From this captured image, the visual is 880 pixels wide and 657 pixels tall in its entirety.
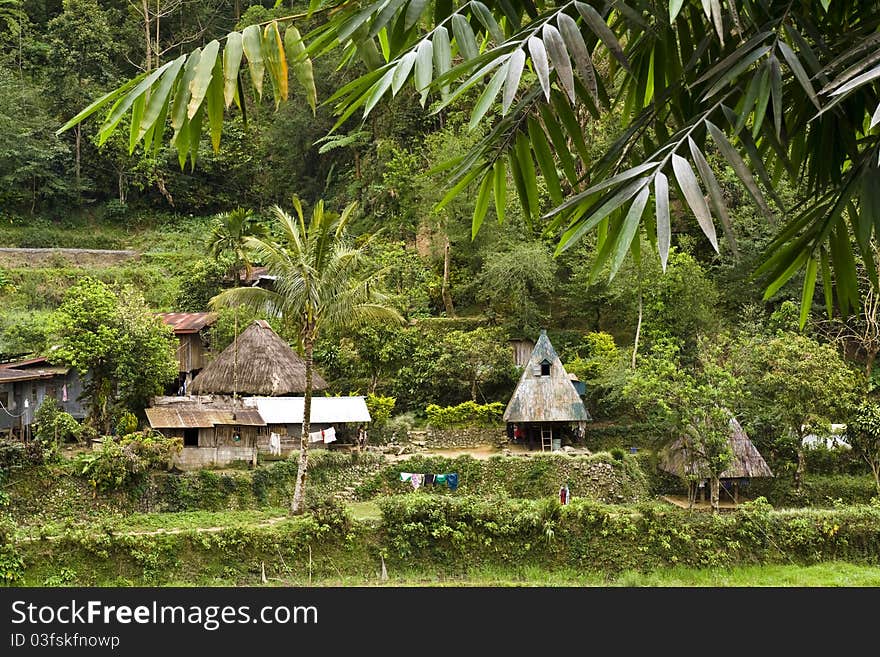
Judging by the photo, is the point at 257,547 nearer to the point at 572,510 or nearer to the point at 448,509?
the point at 448,509

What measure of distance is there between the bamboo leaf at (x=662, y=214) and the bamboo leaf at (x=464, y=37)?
2.05 feet

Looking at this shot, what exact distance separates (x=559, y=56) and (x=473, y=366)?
17734 millimetres

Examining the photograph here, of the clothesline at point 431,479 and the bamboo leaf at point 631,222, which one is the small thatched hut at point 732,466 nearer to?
the clothesline at point 431,479

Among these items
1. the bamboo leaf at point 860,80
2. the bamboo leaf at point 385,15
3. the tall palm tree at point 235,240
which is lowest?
the bamboo leaf at point 860,80

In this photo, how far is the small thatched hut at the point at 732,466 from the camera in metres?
15.9

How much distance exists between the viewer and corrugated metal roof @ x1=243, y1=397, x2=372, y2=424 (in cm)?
1747

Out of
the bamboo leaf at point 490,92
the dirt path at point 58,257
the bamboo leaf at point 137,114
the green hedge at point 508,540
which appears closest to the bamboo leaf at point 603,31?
the bamboo leaf at point 490,92

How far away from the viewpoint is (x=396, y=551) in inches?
538

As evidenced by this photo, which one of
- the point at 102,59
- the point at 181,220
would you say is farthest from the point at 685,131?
the point at 102,59

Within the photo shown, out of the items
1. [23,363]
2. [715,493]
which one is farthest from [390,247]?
[715,493]

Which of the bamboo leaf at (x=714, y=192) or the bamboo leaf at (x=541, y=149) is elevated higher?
the bamboo leaf at (x=541, y=149)

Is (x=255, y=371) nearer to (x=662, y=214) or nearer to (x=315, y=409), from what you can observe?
(x=315, y=409)

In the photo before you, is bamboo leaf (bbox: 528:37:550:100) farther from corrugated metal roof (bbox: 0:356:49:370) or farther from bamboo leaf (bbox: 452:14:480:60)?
corrugated metal roof (bbox: 0:356:49:370)

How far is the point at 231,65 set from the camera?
2.19 m
